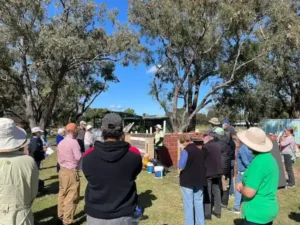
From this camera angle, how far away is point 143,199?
780 cm

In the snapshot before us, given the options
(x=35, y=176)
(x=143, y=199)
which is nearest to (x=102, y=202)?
(x=35, y=176)

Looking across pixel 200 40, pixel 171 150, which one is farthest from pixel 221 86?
pixel 171 150

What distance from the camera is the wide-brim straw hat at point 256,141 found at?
10.9ft

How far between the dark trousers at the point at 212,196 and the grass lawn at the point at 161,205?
226 millimetres

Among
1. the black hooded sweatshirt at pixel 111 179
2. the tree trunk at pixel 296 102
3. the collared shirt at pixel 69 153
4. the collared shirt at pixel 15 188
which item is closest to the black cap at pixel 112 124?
the black hooded sweatshirt at pixel 111 179

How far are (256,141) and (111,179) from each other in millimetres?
1659

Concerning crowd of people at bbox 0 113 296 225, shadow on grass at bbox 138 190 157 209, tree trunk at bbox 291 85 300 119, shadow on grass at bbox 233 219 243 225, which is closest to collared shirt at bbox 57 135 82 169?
crowd of people at bbox 0 113 296 225

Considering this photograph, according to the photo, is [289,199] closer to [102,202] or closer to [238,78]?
[102,202]

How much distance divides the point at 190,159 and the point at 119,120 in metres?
2.48

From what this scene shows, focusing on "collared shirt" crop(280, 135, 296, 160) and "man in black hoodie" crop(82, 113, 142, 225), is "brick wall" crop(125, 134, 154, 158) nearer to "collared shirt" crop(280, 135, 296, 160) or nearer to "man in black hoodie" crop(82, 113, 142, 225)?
"collared shirt" crop(280, 135, 296, 160)

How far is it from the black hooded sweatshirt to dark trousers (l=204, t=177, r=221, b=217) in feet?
12.1

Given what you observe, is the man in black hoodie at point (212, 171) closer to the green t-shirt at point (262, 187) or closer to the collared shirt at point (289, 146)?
the green t-shirt at point (262, 187)

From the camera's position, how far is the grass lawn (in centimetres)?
625

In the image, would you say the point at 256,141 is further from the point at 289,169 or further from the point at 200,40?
the point at 200,40
